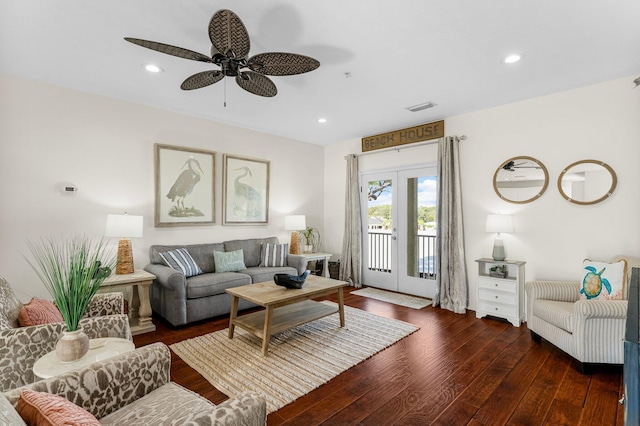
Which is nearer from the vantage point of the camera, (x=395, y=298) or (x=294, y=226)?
(x=395, y=298)

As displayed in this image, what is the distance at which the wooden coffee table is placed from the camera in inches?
110

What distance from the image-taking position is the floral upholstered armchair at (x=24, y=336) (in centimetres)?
164

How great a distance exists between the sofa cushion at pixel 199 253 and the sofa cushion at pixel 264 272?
0.50m

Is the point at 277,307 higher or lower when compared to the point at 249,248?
lower

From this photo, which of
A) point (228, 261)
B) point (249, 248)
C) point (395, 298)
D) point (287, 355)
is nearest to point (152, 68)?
point (228, 261)

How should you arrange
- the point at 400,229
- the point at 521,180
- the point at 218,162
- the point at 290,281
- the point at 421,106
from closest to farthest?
the point at 290,281 < the point at 521,180 < the point at 421,106 < the point at 218,162 < the point at 400,229

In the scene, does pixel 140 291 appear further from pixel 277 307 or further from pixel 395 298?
pixel 395 298

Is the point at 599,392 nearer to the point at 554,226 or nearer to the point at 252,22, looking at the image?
the point at 554,226

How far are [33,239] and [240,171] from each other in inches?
105

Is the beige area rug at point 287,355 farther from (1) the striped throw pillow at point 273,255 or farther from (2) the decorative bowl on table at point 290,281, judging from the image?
(1) the striped throw pillow at point 273,255

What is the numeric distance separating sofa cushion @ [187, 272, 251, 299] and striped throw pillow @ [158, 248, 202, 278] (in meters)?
0.11

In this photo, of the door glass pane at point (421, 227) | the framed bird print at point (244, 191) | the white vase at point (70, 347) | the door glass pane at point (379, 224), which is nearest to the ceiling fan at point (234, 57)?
the white vase at point (70, 347)

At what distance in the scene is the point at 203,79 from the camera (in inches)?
98.2

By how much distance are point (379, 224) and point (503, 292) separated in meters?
2.24
